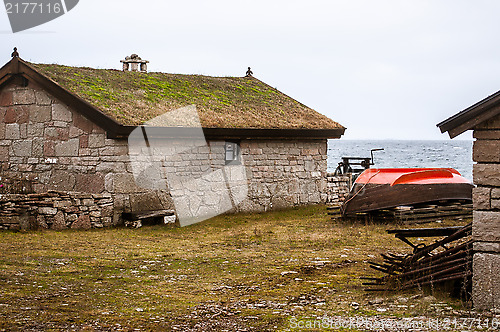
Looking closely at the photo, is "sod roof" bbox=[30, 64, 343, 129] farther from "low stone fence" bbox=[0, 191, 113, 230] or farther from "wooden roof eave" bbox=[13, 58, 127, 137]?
"low stone fence" bbox=[0, 191, 113, 230]

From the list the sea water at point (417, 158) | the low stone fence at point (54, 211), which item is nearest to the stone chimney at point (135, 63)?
the low stone fence at point (54, 211)

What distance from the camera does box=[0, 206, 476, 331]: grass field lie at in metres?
6.97

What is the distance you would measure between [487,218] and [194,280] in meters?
4.21

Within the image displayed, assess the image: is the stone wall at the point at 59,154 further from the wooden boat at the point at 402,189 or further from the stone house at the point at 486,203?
the stone house at the point at 486,203

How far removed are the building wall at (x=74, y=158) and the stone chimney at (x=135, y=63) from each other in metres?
4.80

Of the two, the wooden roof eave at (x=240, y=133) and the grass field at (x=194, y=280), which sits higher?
the wooden roof eave at (x=240, y=133)

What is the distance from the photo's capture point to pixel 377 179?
1501 centimetres

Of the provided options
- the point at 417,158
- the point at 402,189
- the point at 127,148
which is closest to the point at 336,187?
the point at 402,189

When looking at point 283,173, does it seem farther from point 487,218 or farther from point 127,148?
point 487,218

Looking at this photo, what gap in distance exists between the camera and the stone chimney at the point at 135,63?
1959cm

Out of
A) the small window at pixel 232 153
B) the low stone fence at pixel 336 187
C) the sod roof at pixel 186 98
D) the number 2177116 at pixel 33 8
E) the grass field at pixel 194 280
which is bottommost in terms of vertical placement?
the grass field at pixel 194 280

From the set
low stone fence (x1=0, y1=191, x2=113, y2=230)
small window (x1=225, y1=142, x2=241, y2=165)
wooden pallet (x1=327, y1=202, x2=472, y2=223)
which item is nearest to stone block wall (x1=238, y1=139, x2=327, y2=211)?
small window (x1=225, y1=142, x2=241, y2=165)

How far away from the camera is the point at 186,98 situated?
1742 centimetres

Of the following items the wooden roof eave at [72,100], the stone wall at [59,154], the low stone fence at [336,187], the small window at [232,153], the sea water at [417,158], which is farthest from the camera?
the sea water at [417,158]
